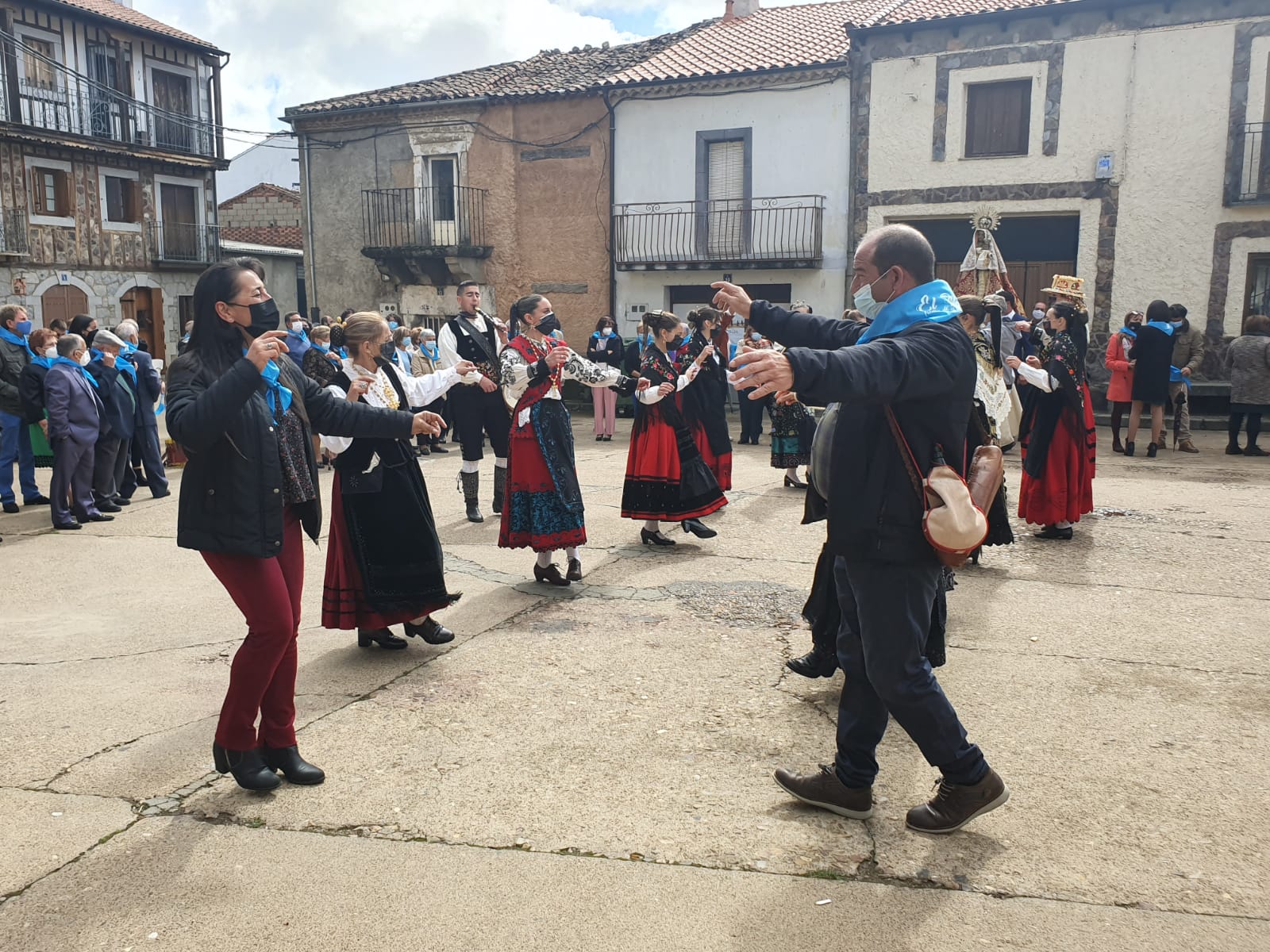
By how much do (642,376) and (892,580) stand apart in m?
4.44

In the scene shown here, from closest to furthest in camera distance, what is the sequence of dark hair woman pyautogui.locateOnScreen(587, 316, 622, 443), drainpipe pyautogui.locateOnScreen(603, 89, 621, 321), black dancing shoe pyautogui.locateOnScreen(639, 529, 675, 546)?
black dancing shoe pyautogui.locateOnScreen(639, 529, 675, 546) < dark hair woman pyautogui.locateOnScreen(587, 316, 622, 443) < drainpipe pyautogui.locateOnScreen(603, 89, 621, 321)

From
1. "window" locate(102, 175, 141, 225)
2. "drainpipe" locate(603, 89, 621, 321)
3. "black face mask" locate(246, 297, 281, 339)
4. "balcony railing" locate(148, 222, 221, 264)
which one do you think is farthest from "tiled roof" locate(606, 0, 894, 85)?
"black face mask" locate(246, 297, 281, 339)

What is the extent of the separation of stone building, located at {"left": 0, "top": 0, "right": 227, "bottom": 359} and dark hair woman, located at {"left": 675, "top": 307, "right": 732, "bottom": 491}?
21654 mm

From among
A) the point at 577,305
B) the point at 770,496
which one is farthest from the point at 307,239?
the point at 770,496

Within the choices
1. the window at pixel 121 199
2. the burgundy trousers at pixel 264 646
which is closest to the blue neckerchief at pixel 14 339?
the burgundy trousers at pixel 264 646

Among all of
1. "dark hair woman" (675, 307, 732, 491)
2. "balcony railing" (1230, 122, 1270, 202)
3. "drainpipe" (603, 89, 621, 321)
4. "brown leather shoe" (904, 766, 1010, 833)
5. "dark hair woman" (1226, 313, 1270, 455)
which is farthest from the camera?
"drainpipe" (603, 89, 621, 321)

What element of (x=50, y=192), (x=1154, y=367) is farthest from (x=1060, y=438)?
(x=50, y=192)

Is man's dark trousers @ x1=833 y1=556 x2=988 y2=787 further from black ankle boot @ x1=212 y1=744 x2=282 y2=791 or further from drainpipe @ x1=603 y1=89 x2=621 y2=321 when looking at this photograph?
drainpipe @ x1=603 y1=89 x2=621 y2=321

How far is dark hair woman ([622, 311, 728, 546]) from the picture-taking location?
290 inches

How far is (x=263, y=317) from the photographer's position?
11.1ft

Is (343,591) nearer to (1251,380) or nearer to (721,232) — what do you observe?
(1251,380)

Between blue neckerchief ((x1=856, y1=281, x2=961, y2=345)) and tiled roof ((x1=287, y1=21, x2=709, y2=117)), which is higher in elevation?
tiled roof ((x1=287, y1=21, x2=709, y2=117))

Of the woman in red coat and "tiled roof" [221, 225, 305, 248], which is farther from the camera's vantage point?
"tiled roof" [221, 225, 305, 248]

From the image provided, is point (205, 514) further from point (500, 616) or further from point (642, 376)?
point (642, 376)
